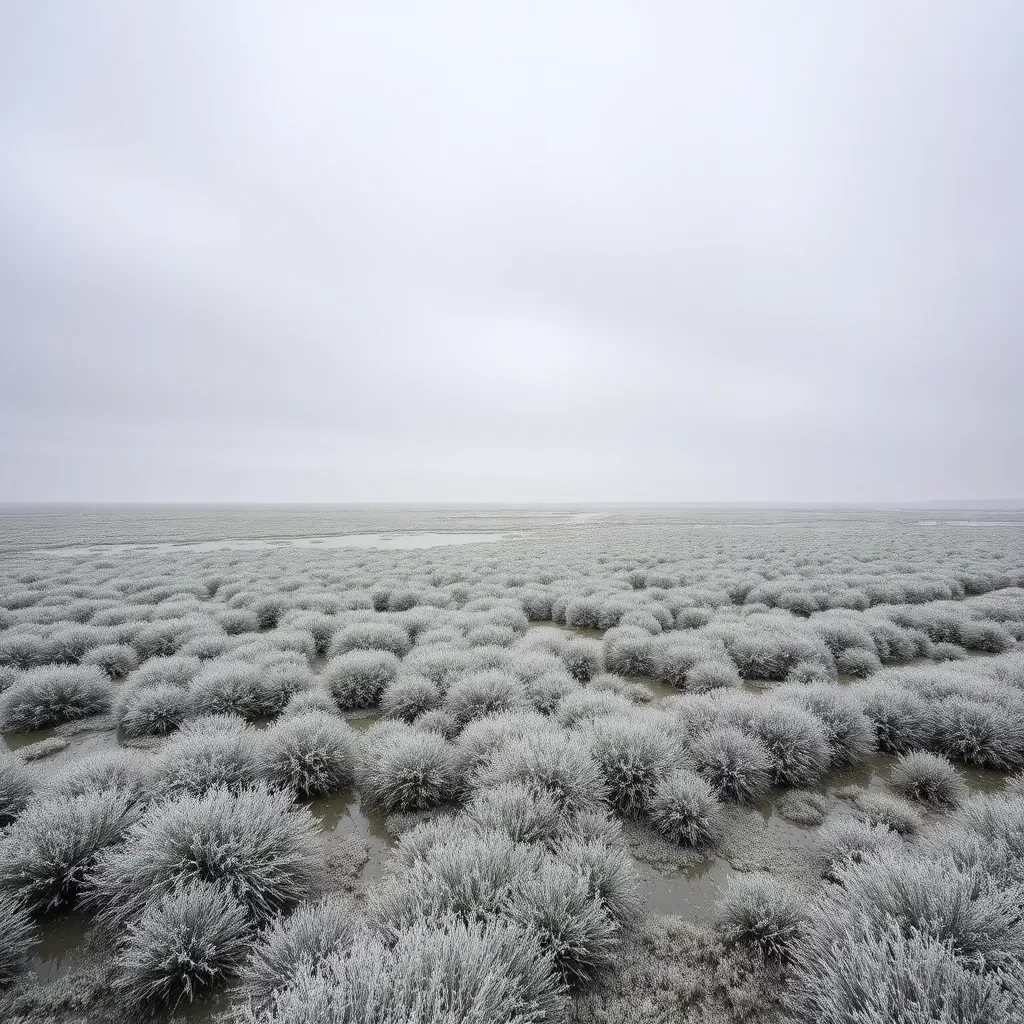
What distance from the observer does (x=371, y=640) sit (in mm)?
8164

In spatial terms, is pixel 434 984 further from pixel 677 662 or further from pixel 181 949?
pixel 677 662

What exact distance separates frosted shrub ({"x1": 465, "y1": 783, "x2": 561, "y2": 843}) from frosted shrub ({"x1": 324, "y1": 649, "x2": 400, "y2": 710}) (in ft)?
11.0

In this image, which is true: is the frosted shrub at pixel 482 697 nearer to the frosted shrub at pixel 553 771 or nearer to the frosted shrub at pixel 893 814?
the frosted shrub at pixel 553 771

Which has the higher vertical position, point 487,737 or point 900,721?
point 487,737

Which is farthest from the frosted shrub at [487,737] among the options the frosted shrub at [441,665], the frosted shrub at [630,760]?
the frosted shrub at [441,665]

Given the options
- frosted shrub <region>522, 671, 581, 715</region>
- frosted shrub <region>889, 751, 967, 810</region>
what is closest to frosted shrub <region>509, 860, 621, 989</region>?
frosted shrub <region>522, 671, 581, 715</region>

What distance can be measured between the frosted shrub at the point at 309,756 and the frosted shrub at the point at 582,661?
3800mm

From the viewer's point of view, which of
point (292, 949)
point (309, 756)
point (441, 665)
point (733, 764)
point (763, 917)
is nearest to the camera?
point (292, 949)

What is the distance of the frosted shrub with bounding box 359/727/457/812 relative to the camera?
4.09 metres

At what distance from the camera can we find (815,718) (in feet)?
15.8

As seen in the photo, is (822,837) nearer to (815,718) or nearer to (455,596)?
(815,718)

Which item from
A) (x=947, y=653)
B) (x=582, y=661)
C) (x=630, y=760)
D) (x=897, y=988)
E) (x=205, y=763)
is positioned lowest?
(x=947, y=653)

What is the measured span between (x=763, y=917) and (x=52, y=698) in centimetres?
858

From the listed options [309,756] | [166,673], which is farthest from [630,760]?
[166,673]
